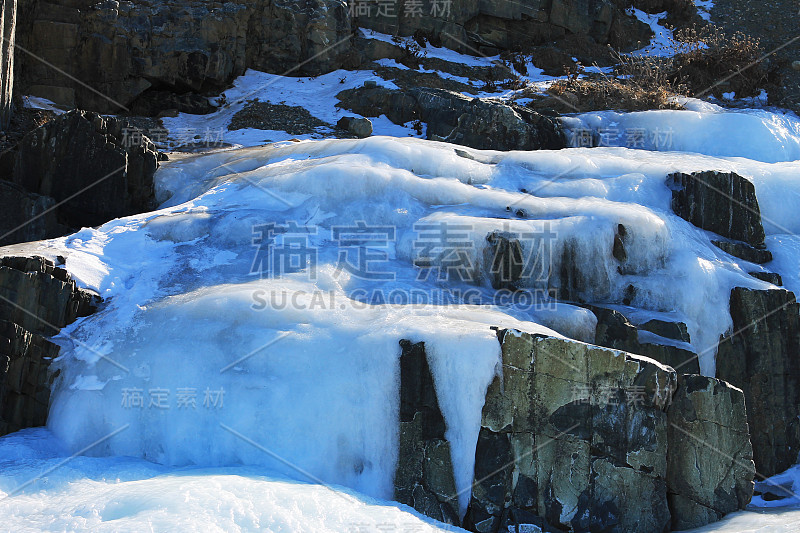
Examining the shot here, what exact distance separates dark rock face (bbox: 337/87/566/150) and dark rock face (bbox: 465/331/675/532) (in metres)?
7.12

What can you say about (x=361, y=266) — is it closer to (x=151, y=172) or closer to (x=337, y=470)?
(x=337, y=470)

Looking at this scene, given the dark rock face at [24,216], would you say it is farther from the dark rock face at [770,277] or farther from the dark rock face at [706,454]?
the dark rock face at [770,277]

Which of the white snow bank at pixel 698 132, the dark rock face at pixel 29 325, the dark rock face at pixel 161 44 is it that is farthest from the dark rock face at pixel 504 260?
the dark rock face at pixel 161 44

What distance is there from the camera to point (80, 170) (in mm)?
10430

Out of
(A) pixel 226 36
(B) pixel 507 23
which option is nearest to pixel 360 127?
(A) pixel 226 36

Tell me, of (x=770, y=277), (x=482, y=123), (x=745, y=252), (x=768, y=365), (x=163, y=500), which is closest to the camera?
(x=163, y=500)

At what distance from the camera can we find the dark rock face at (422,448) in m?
6.79

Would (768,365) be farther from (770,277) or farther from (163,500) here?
(163,500)

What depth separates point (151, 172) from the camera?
428 inches

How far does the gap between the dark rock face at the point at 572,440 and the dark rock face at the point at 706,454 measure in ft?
0.60

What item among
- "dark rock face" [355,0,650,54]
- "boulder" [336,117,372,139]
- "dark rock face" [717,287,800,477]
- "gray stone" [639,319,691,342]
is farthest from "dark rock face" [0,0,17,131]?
"dark rock face" [717,287,800,477]

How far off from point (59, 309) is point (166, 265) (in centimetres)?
129

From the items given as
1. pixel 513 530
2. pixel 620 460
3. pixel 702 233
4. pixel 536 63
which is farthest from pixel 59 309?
pixel 536 63

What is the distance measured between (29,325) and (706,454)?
6.56 metres
